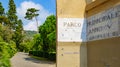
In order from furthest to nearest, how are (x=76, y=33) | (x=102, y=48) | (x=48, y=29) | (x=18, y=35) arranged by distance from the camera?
(x=18, y=35), (x=48, y=29), (x=76, y=33), (x=102, y=48)

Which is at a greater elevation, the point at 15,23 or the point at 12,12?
the point at 12,12

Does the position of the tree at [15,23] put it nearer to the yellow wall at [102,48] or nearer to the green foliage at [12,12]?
the green foliage at [12,12]

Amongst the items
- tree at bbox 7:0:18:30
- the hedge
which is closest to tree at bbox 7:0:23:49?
tree at bbox 7:0:18:30

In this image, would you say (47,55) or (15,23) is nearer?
(47,55)

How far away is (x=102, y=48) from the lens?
12.6ft

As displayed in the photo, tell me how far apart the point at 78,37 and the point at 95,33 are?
36 centimetres

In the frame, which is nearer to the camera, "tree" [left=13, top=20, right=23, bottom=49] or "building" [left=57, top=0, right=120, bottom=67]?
"building" [left=57, top=0, right=120, bottom=67]

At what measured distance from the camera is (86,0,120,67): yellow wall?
11.5ft

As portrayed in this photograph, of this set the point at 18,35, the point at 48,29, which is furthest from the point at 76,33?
the point at 18,35

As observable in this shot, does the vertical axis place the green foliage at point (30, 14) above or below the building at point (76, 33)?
above

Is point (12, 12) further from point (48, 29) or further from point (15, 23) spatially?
point (48, 29)

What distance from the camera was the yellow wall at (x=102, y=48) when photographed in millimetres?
3492

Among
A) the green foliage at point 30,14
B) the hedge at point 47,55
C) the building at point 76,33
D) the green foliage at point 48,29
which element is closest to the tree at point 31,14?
the green foliage at point 30,14

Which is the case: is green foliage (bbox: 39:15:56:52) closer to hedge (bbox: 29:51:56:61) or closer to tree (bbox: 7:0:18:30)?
hedge (bbox: 29:51:56:61)
